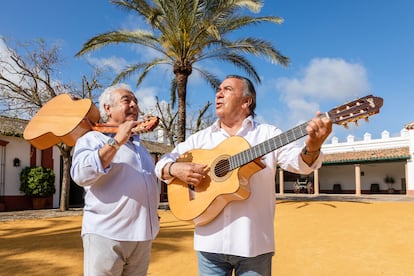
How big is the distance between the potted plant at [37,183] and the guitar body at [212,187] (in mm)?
15470

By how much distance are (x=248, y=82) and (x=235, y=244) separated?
1155 mm

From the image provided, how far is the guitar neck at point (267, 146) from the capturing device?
87.0 inches

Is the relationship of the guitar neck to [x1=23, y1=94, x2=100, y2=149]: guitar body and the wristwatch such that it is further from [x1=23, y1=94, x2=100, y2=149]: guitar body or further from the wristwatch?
[x1=23, y1=94, x2=100, y2=149]: guitar body

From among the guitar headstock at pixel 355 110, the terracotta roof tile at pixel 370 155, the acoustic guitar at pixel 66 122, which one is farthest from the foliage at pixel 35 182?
the terracotta roof tile at pixel 370 155

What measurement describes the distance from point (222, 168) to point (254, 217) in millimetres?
445

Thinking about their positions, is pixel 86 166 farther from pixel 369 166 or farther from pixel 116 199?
pixel 369 166

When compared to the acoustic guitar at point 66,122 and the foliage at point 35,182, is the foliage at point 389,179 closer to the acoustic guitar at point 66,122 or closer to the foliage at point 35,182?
the foliage at point 35,182

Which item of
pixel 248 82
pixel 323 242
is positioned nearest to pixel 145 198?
pixel 248 82

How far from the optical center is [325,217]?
11.8 m

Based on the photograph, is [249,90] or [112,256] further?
[249,90]

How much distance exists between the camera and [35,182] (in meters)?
16.2

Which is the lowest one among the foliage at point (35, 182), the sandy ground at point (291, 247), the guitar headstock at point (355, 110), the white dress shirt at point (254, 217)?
the sandy ground at point (291, 247)

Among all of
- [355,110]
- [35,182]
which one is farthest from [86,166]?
[35,182]

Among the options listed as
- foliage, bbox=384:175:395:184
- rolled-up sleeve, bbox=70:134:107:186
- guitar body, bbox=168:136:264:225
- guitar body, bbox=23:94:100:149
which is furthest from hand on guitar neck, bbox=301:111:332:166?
foliage, bbox=384:175:395:184
